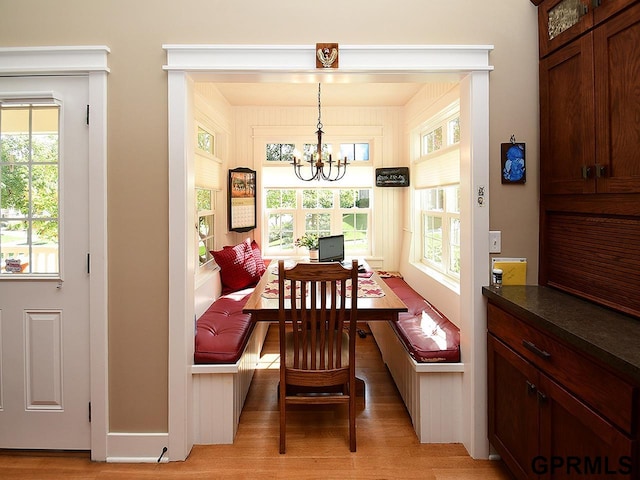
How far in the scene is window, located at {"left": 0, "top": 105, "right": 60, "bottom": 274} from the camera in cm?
223

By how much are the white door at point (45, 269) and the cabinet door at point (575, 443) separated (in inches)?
91.1

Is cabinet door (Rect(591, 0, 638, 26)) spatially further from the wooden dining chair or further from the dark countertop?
the wooden dining chair

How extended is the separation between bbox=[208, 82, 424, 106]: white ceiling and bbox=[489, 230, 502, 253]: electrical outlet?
219 cm

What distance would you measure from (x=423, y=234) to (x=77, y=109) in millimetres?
3240

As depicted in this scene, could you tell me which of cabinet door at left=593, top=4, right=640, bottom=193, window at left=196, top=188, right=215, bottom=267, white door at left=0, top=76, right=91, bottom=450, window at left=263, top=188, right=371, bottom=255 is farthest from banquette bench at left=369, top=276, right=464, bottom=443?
window at left=263, top=188, right=371, bottom=255

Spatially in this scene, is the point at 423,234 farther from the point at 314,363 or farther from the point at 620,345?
the point at 620,345

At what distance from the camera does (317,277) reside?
2.20 meters

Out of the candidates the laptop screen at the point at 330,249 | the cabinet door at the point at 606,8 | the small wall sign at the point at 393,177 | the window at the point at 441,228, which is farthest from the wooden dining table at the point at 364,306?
the small wall sign at the point at 393,177

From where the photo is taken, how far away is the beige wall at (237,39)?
218cm

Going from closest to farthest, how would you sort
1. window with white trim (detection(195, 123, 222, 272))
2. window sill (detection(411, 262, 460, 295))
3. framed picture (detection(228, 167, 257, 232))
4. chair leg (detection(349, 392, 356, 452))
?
chair leg (detection(349, 392, 356, 452)), window sill (detection(411, 262, 460, 295)), window with white trim (detection(195, 123, 222, 272)), framed picture (detection(228, 167, 257, 232))

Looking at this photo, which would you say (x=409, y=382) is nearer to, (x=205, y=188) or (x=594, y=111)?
(x=594, y=111)

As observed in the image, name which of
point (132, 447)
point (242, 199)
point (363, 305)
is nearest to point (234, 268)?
point (242, 199)

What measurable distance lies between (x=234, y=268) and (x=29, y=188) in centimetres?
186

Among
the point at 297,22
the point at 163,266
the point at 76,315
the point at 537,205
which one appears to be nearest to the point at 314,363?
the point at 163,266
